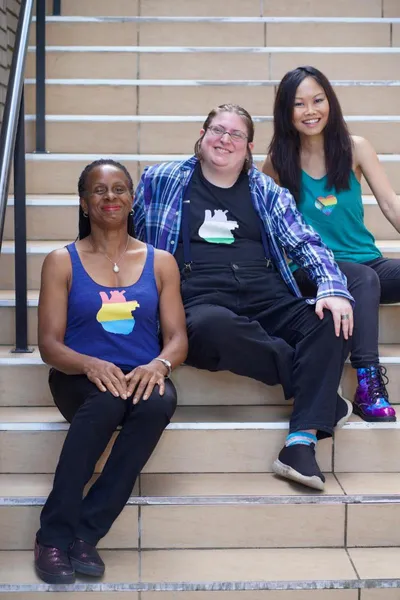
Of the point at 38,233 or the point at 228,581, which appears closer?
the point at 228,581

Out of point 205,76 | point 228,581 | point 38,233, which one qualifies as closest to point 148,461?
point 228,581

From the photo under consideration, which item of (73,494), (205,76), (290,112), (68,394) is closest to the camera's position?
(73,494)

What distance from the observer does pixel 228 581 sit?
8.01ft

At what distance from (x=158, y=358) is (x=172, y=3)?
272 centimetres

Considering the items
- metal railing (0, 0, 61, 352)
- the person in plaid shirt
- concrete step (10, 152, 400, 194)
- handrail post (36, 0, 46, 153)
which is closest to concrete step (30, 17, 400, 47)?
handrail post (36, 0, 46, 153)

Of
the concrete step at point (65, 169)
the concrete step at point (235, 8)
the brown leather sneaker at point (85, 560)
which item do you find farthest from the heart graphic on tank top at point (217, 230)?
the concrete step at point (235, 8)

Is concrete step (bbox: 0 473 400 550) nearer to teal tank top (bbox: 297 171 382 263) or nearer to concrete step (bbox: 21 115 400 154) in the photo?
teal tank top (bbox: 297 171 382 263)

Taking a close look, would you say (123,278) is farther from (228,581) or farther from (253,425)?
(228,581)

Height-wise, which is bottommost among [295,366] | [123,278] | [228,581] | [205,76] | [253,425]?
[228,581]

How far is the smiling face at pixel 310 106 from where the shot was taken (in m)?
3.10

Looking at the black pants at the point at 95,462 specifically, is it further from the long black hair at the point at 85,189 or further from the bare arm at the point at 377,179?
the bare arm at the point at 377,179

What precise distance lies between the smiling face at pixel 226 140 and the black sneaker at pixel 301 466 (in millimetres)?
937

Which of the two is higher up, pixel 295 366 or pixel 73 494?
pixel 295 366

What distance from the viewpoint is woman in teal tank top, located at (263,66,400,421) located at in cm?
311
